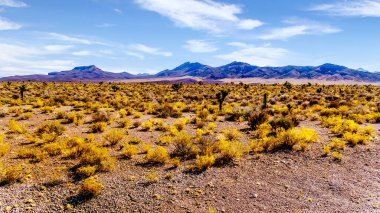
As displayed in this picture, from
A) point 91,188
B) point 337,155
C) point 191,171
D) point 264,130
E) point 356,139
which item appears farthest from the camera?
point 264,130

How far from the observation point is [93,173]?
11.7m

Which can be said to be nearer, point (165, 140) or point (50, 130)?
point (165, 140)

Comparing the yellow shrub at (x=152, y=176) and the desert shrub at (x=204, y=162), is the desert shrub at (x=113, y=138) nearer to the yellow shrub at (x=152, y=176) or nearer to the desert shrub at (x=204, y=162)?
the yellow shrub at (x=152, y=176)

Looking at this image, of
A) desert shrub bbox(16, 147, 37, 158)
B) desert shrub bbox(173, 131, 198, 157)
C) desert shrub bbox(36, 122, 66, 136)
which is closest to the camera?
desert shrub bbox(16, 147, 37, 158)

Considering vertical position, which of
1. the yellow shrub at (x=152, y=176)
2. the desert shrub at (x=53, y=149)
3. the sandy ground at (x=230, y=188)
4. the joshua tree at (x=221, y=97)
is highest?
the joshua tree at (x=221, y=97)

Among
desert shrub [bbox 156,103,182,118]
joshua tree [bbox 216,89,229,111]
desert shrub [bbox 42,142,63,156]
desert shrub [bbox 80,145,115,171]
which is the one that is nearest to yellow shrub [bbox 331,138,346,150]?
desert shrub [bbox 80,145,115,171]

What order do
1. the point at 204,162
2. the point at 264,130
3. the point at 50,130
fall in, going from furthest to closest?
1. the point at 264,130
2. the point at 50,130
3. the point at 204,162

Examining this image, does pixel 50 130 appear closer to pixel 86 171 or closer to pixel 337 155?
pixel 86 171

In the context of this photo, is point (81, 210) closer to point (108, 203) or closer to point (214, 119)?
point (108, 203)

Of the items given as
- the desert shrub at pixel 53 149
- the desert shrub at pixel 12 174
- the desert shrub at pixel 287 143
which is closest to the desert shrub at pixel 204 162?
the desert shrub at pixel 287 143

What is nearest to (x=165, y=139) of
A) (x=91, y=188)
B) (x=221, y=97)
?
(x=91, y=188)

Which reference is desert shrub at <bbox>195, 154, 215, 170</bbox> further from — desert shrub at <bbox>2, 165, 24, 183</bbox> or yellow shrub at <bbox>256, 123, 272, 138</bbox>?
desert shrub at <bbox>2, 165, 24, 183</bbox>

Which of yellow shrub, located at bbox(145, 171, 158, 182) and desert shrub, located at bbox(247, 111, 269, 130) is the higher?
desert shrub, located at bbox(247, 111, 269, 130)

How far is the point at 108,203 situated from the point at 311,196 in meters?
6.15
